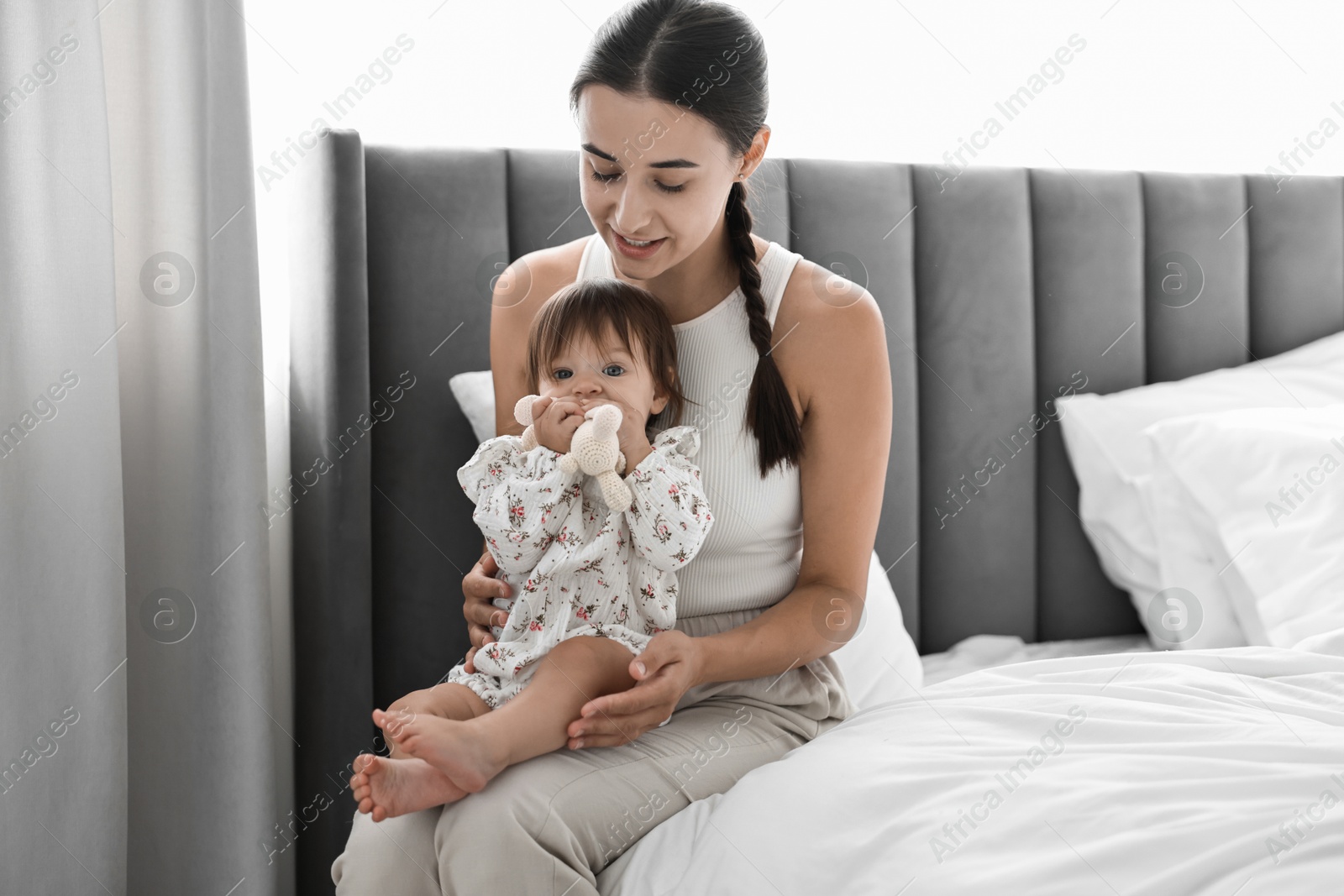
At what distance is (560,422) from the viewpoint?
116 centimetres

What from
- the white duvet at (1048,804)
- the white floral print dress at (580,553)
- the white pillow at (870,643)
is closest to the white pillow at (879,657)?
the white pillow at (870,643)

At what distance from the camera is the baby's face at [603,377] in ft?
3.88

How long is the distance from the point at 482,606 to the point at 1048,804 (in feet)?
2.31

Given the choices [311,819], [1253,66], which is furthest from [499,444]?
[1253,66]

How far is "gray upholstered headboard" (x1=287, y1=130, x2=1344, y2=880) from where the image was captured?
1565 millimetres

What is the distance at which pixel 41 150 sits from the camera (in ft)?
3.77

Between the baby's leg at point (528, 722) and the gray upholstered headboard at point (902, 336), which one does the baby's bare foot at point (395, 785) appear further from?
the gray upholstered headboard at point (902, 336)

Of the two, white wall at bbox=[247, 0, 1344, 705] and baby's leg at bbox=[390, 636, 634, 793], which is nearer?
baby's leg at bbox=[390, 636, 634, 793]

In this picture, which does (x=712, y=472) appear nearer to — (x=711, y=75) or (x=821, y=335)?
(x=821, y=335)

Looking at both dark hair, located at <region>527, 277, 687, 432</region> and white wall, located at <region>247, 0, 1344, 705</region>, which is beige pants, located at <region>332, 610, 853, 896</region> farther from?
white wall, located at <region>247, 0, 1344, 705</region>

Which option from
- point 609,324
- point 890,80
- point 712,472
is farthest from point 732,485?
point 890,80

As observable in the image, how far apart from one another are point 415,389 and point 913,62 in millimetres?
1238

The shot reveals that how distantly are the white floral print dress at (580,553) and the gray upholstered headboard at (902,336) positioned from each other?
471 mm

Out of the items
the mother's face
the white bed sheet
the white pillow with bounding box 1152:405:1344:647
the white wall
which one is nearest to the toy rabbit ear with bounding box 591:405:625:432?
the mother's face
